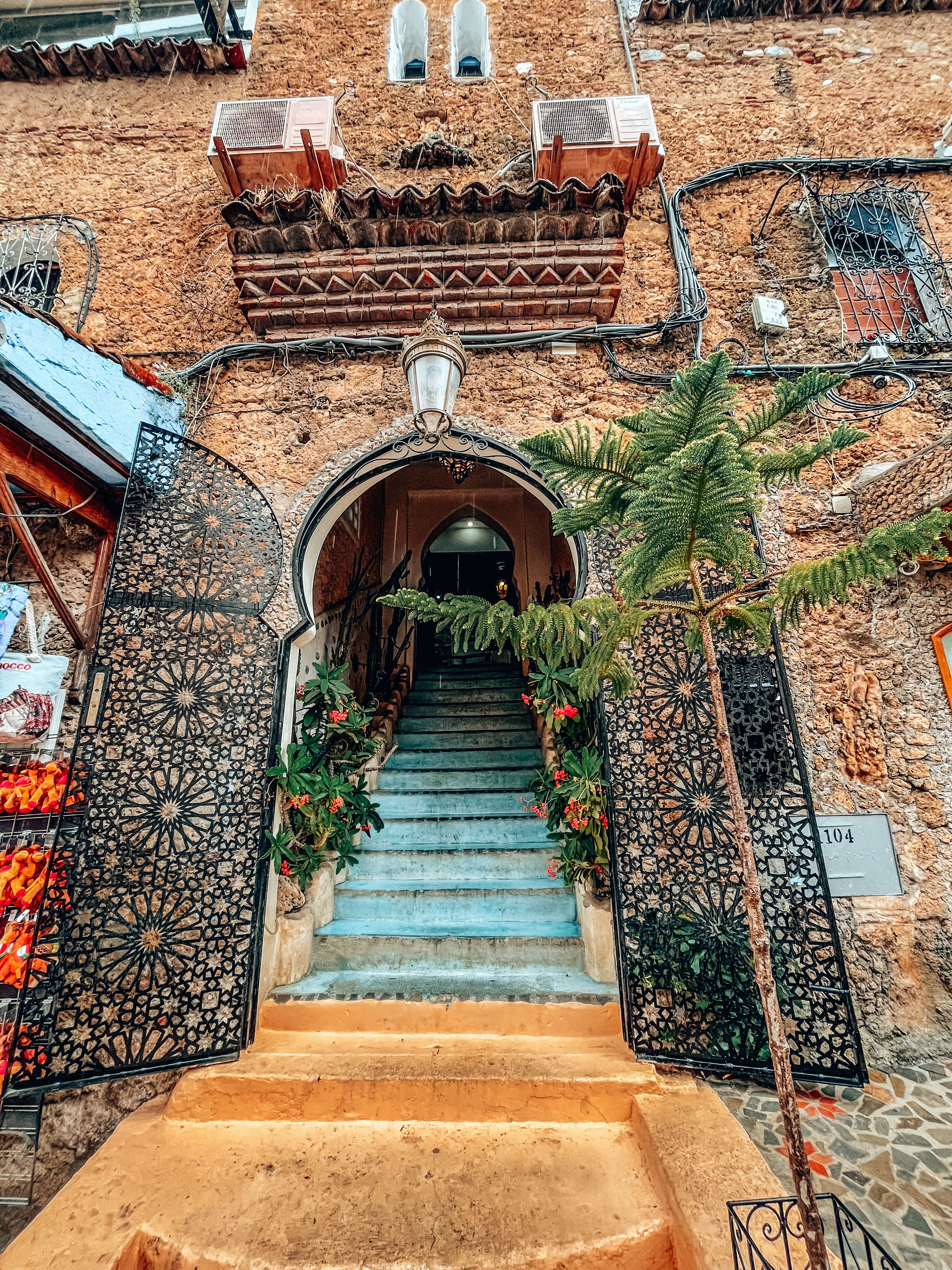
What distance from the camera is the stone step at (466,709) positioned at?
272 inches

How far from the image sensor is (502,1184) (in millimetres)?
2383

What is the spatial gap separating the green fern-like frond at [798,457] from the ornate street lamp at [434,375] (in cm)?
197

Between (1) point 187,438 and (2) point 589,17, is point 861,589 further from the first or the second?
(2) point 589,17

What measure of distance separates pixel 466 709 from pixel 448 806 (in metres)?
2.01

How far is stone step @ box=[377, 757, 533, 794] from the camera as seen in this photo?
18.2ft

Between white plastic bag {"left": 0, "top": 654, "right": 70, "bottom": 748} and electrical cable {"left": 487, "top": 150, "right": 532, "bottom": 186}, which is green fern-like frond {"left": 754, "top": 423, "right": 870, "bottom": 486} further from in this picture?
electrical cable {"left": 487, "top": 150, "right": 532, "bottom": 186}

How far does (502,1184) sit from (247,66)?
9.14 metres

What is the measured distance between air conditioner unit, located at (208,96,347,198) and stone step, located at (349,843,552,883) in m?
5.54

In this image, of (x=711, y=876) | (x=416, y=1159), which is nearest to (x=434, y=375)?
(x=711, y=876)

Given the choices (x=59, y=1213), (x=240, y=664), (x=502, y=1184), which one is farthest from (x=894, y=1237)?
(x=240, y=664)

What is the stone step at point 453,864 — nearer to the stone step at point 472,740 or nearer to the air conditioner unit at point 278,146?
the stone step at point 472,740

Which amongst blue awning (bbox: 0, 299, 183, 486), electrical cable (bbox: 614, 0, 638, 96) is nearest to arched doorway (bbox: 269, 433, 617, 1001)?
blue awning (bbox: 0, 299, 183, 486)

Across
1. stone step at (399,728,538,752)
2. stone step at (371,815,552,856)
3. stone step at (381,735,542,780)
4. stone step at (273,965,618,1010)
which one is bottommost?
stone step at (273,965,618,1010)

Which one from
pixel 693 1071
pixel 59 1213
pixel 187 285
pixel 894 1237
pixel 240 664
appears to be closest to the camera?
pixel 894 1237
